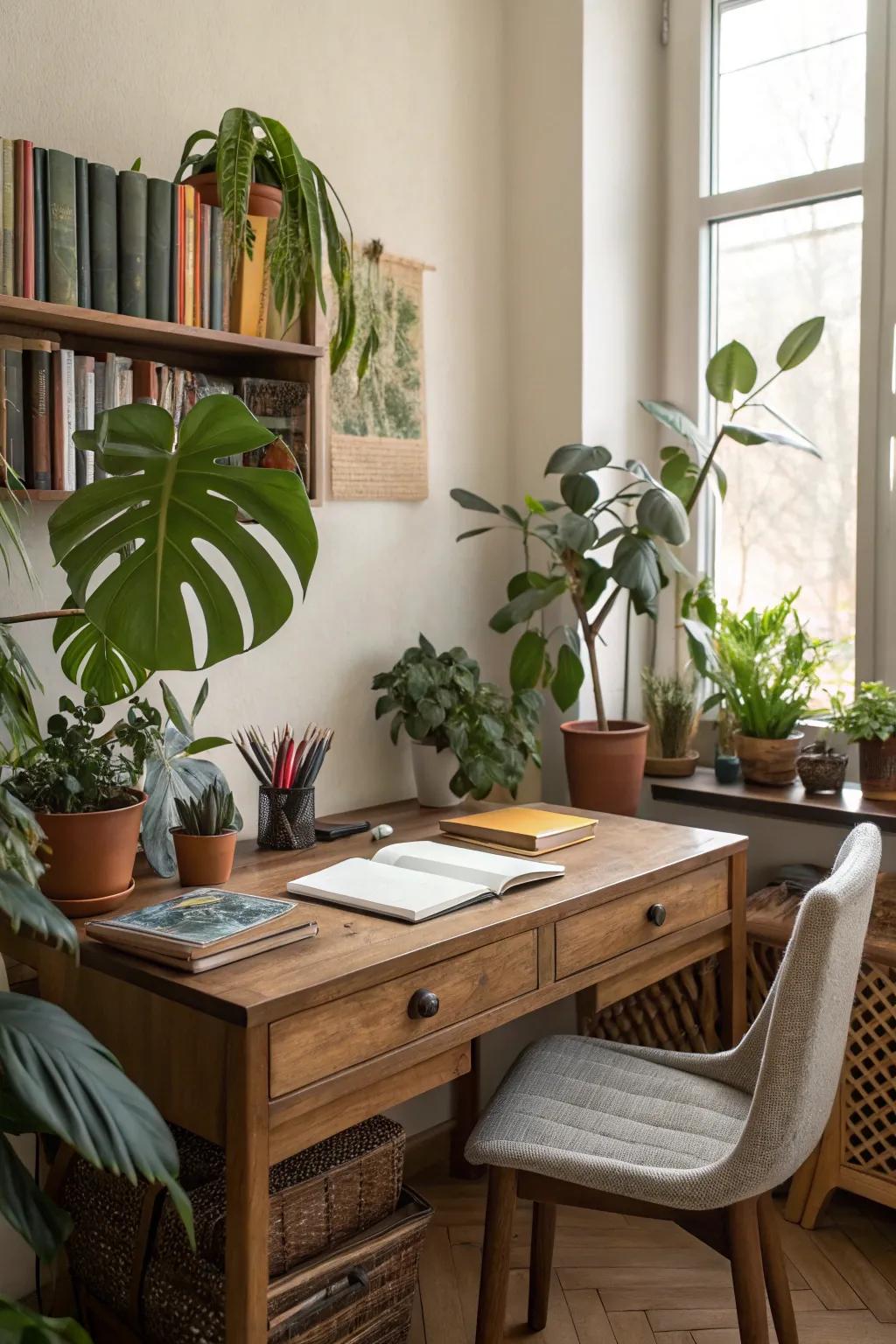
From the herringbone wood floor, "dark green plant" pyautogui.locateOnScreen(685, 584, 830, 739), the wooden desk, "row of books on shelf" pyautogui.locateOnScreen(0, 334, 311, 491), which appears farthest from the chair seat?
"row of books on shelf" pyautogui.locateOnScreen(0, 334, 311, 491)

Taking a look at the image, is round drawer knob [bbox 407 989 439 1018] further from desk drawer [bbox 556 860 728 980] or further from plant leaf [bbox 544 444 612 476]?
plant leaf [bbox 544 444 612 476]

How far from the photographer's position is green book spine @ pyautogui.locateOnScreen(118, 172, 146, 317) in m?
1.72

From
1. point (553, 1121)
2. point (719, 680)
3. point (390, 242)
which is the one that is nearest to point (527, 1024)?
point (719, 680)

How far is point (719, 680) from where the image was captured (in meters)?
2.64

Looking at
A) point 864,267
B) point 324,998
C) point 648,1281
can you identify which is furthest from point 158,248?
point 648,1281

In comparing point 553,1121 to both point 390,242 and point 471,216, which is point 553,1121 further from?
point 471,216

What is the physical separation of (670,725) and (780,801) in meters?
0.34

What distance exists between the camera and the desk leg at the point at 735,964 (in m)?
2.18

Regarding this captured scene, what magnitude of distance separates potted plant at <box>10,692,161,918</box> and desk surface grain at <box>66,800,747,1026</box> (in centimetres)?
6

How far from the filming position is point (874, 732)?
7.83 feet

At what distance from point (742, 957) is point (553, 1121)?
2.22 feet

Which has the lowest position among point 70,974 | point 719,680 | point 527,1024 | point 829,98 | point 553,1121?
point 527,1024

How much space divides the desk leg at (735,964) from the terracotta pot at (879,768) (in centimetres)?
41

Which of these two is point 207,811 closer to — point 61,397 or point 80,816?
point 80,816
